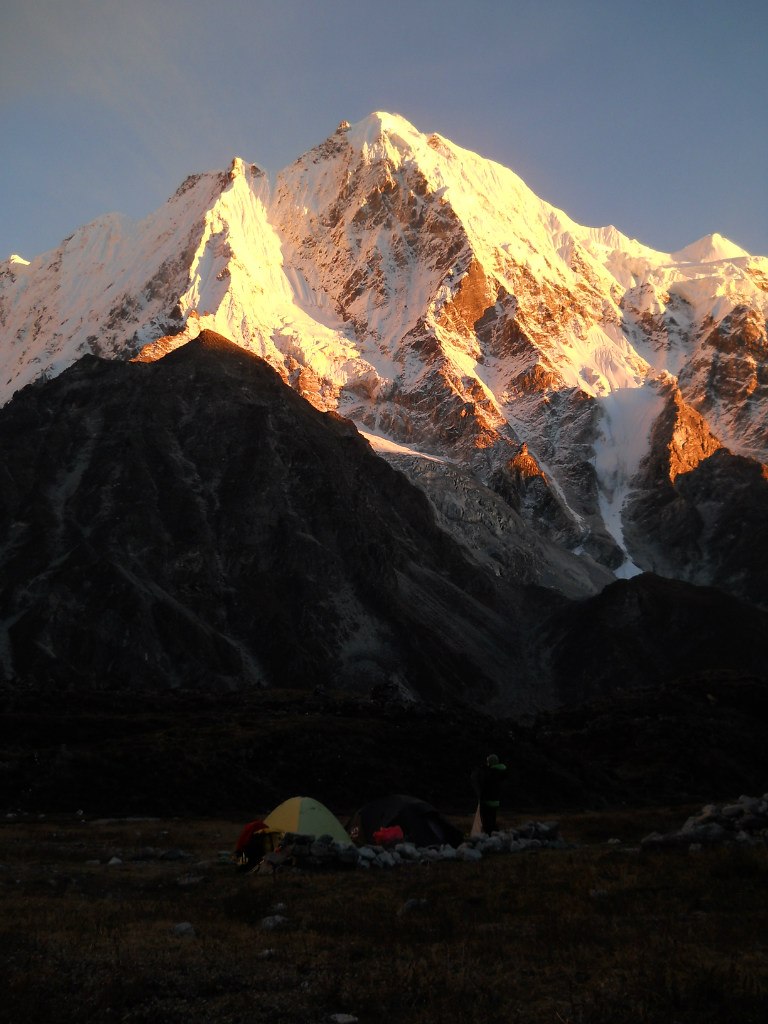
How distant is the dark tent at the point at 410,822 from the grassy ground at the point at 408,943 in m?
6.51

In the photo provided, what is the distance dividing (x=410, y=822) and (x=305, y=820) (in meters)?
3.31

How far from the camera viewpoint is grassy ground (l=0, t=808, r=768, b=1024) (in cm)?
1423

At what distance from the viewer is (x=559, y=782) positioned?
61.5m

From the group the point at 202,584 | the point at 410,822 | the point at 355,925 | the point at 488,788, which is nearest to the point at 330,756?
the point at 410,822

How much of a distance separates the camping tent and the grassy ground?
7188 mm

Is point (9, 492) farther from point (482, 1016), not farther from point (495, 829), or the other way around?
point (482, 1016)

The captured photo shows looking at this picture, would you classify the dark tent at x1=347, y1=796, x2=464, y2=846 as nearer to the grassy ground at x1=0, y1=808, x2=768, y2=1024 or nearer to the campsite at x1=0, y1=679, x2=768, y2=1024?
the campsite at x1=0, y1=679, x2=768, y2=1024

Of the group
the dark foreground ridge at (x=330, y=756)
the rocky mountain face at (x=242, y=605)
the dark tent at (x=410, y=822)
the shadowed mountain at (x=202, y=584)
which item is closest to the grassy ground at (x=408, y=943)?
the dark tent at (x=410, y=822)

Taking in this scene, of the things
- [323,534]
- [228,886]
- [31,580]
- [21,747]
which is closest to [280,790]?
[21,747]

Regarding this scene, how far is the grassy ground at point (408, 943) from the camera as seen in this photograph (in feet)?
46.7

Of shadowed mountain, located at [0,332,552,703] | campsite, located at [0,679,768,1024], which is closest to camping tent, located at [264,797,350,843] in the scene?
campsite, located at [0,679,768,1024]

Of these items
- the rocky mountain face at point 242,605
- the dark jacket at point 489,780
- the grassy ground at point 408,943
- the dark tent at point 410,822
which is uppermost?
Answer: the rocky mountain face at point 242,605

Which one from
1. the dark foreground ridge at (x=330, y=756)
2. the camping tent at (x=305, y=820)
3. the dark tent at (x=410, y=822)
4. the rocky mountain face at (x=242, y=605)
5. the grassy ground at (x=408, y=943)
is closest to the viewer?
the grassy ground at (x=408, y=943)

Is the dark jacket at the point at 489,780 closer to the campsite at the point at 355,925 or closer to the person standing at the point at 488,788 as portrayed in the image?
the person standing at the point at 488,788
